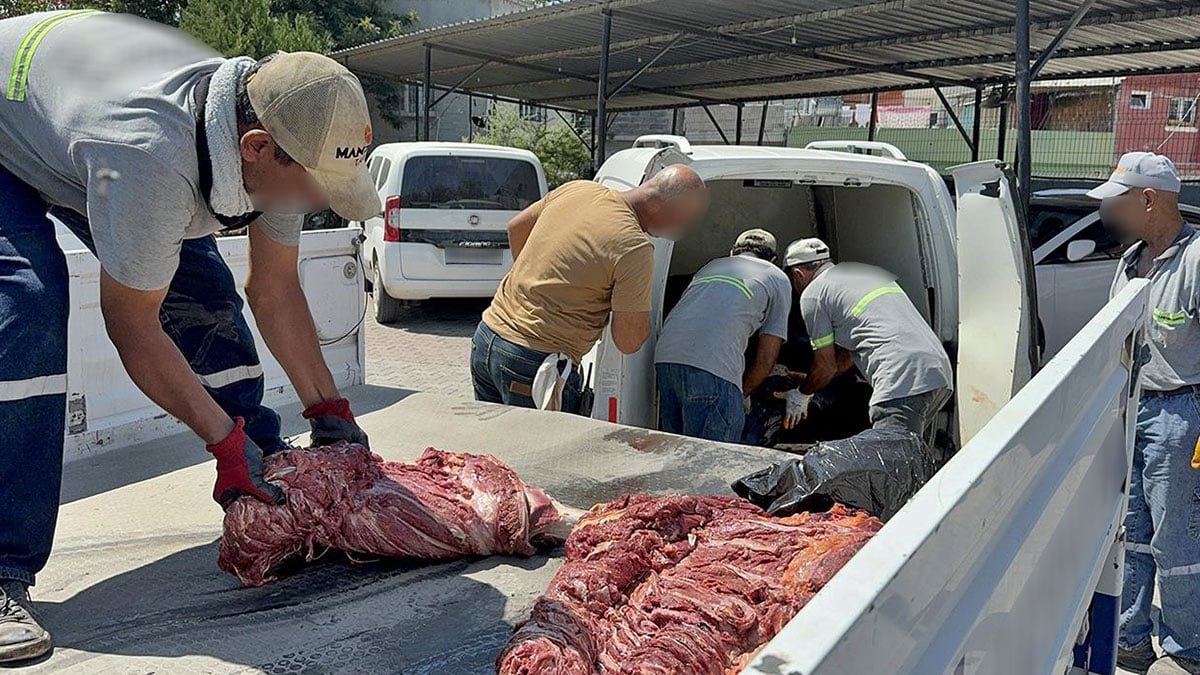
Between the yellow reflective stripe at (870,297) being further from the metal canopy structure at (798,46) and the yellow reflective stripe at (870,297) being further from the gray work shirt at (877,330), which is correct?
the metal canopy structure at (798,46)

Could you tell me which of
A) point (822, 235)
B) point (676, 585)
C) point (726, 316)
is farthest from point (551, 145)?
point (676, 585)

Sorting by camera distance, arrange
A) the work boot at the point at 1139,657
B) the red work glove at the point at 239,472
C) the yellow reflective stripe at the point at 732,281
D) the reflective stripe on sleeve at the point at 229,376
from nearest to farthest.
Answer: the red work glove at the point at 239,472, the reflective stripe on sleeve at the point at 229,376, the work boot at the point at 1139,657, the yellow reflective stripe at the point at 732,281

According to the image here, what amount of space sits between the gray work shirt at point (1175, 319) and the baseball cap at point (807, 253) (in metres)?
1.80

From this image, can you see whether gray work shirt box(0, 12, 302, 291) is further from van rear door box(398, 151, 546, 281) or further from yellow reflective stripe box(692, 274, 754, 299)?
van rear door box(398, 151, 546, 281)

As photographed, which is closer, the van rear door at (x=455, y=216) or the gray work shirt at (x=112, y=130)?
the gray work shirt at (x=112, y=130)

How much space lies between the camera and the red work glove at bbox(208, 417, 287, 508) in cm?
247

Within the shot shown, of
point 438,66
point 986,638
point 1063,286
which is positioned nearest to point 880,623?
point 986,638

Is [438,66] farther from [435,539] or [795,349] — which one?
[435,539]

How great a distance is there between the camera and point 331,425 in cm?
314

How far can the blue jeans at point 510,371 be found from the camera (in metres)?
4.59

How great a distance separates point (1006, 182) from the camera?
4262 mm

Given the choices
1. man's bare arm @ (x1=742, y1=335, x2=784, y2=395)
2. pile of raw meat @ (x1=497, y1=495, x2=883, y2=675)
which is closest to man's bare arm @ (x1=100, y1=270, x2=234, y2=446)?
pile of raw meat @ (x1=497, y1=495, x2=883, y2=675)

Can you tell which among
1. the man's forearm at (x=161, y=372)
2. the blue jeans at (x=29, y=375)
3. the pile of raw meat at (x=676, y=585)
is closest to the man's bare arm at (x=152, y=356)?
the man's forearm at (x=161, y=372)

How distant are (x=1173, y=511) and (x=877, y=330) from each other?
1521mm
